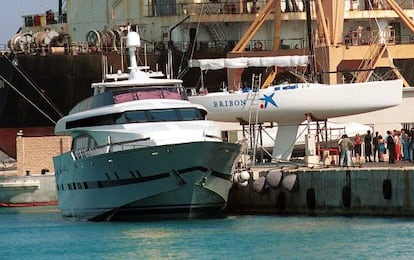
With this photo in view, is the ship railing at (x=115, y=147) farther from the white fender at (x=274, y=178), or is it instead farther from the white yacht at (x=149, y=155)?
the white fender at (x=274, y=178)

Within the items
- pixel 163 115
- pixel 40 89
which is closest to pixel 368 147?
pixel 163 115

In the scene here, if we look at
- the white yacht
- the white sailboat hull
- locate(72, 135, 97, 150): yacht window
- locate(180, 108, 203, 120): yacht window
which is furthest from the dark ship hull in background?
locate(180, 108, 203, 120): yacht window

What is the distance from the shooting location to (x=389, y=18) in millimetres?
76250

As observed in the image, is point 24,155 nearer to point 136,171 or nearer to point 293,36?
point 293,36

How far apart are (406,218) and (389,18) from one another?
102ft

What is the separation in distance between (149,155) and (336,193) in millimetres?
5824

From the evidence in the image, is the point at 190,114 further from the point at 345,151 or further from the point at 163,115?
the point at 345,151

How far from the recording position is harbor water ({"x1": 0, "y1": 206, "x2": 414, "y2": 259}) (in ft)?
134

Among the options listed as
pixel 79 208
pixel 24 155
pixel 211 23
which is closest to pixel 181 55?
pixel 211 23

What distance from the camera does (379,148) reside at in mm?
55719

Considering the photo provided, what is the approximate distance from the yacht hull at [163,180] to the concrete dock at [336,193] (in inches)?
83.5

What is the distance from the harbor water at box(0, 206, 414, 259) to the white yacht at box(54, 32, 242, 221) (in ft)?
2.12

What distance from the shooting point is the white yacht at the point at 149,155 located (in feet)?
156

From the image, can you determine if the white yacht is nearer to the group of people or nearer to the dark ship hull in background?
the group of people
